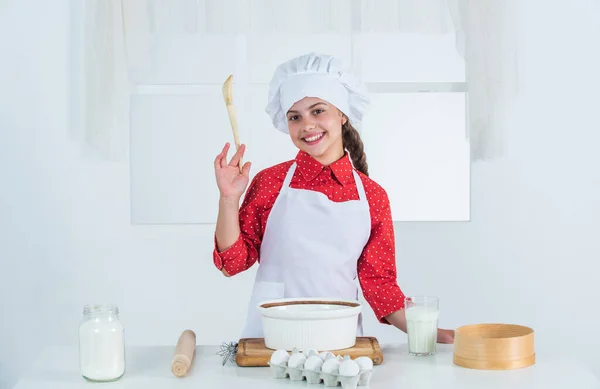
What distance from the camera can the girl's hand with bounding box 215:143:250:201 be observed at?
1.79m

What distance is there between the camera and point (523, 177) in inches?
133

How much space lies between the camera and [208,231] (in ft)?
11.1

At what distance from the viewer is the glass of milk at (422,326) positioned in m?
1.66

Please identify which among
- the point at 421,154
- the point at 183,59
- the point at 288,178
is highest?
the point at 183,59

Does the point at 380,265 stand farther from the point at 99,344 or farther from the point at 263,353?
the point at 99,344

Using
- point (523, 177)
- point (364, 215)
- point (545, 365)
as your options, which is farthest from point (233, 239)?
point (523, 177)

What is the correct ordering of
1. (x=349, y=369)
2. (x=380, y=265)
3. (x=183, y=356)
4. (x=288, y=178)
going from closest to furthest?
(x=349, y=369), (x=183, y=356), (x=380, y=265), (x=288, y=178)

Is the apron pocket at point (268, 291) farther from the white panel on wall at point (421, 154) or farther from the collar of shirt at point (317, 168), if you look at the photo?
the white panel on wall at point (421, 154)

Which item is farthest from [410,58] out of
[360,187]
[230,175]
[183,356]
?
[183,356]

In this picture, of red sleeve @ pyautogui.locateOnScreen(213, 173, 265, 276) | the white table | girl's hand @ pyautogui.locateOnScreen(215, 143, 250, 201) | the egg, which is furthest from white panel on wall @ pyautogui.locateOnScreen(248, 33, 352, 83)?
the egg

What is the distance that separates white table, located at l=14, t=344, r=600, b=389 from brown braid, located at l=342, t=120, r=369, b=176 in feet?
2.32

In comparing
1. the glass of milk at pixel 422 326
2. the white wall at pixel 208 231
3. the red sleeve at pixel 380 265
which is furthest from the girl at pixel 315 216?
the white wall at pixel 208 231

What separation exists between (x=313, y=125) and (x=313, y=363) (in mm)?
767

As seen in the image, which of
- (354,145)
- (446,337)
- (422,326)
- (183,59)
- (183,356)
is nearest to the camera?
(183,356)
